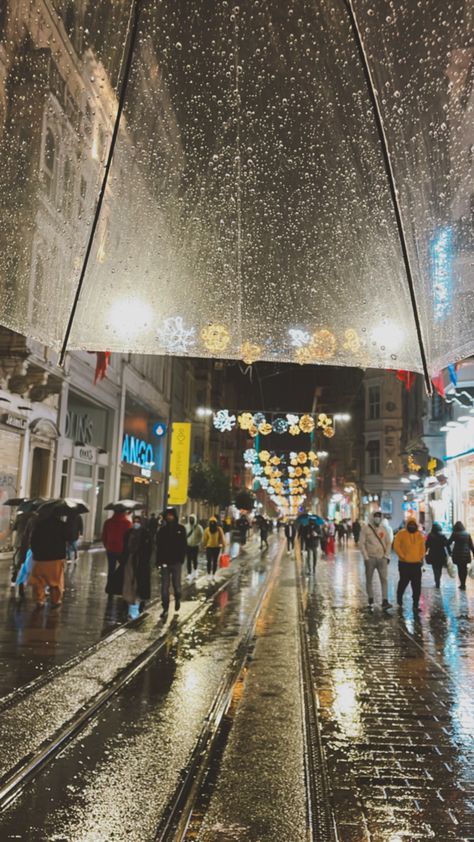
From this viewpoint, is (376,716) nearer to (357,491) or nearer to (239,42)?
(239,42)

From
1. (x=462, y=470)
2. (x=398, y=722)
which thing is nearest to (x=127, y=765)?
(x=398, y=722)

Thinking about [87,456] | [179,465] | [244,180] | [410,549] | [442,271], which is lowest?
[410,549]

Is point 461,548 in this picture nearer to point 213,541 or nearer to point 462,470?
point 213,541

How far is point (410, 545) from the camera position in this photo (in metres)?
12.6

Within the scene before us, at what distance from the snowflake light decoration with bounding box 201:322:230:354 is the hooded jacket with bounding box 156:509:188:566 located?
8.00m

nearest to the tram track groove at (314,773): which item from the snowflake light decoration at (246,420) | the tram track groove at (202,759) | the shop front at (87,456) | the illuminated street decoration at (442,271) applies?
the tram track groove at (202,759)

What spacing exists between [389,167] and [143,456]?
38968 millimetres

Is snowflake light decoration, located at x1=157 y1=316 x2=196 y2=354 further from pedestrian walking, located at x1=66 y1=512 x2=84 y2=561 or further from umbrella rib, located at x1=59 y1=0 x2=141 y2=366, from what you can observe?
pedestrian walking, located at x1=66 y1=512 x2=84 y2=561

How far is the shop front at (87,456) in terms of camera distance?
2775 centimetres

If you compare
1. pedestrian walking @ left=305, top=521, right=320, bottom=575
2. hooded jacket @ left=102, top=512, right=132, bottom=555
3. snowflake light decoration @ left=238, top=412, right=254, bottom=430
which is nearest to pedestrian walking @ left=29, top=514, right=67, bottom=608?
hooded jacket @ left=102, top=512, right=132, bottom=555

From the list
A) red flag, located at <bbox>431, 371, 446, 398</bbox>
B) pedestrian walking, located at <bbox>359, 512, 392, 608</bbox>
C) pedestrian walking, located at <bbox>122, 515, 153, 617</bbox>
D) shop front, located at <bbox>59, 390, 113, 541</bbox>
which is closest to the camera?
red flag, located at <bbox>431, 371, 446, 398</bbox>

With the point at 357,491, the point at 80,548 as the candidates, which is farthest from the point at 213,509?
the point at 80,548

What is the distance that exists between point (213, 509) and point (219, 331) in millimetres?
67180

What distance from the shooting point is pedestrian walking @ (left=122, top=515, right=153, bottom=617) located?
11.4m
